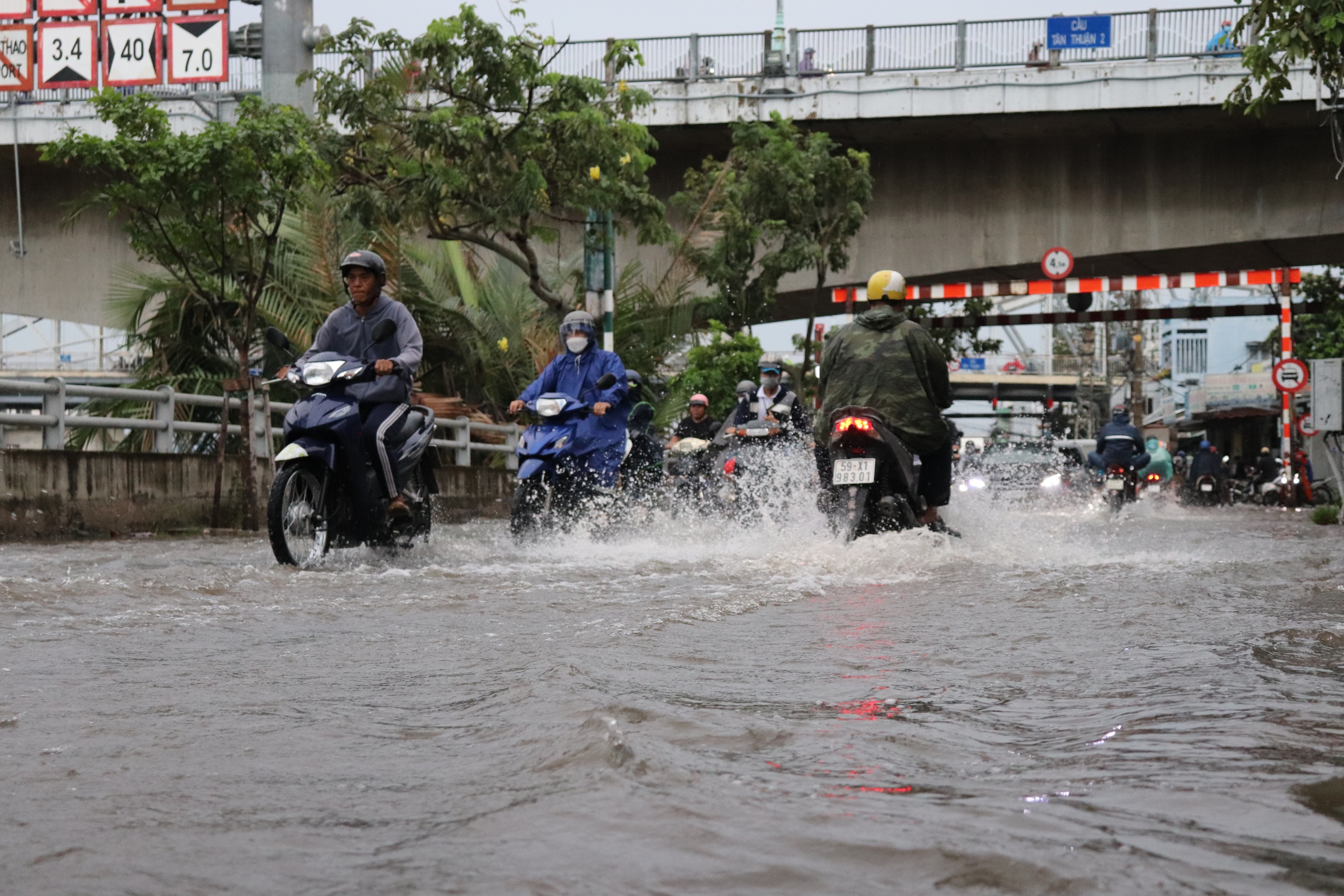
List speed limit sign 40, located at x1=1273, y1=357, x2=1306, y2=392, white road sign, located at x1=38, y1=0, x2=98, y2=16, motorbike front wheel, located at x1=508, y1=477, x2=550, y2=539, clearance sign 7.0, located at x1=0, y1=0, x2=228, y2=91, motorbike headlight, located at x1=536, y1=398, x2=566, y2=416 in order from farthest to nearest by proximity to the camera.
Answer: speed limit sign 40, located at x1=1273, y1=357, x2=1306, y2=392, white road sign, located at x1=38, y1=0, x2=98, y2=16, clearance sign 7.0, located at x1=0, y1=0, x2=228, y2=91, motorbike headlight, located at x1=536, y1=398, x2=566, y2=416, motorbike front wheel, located at x1=508, y1=477, x2=550, y2=539

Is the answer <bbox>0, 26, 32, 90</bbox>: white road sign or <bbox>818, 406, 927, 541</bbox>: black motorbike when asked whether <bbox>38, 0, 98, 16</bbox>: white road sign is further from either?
<bbox>818, 406, 927, 541</bbox>: black motorbike

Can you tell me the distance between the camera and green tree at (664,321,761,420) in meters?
23.8

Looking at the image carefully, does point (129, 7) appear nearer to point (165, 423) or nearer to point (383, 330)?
point (165, 423)

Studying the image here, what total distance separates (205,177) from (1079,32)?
47.0 feet

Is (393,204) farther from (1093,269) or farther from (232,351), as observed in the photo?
(1093,269)

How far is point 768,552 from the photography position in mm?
8781

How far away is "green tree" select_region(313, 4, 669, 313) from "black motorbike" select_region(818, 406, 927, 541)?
10.1 meters

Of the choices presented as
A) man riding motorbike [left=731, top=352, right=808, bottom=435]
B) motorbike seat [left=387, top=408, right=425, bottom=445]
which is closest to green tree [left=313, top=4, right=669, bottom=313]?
man riding motorbike [left=731, top=352, right=808, bottom=435]

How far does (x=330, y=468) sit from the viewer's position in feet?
27.4

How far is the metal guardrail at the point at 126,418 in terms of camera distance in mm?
12812

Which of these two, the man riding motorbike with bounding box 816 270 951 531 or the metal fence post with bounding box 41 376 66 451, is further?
the metal fence post with bounding box 41 376 66 451

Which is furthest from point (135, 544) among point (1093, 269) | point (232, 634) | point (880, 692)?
point (1093, 269)

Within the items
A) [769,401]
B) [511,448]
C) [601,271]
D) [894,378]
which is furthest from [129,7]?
[894,378]

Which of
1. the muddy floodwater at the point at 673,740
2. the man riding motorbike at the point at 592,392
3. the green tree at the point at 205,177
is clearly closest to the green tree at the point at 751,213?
the green tree at the point at 205,177
